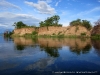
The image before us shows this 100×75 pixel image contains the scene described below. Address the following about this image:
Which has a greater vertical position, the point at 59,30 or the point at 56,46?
the point at 59,30

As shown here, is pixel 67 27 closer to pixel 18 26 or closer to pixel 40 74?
pixel 18 26

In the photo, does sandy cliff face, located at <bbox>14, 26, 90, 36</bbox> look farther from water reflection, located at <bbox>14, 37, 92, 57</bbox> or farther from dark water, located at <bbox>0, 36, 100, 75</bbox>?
dark water, located at <bbox>0, 36, 100, 75</bbox>

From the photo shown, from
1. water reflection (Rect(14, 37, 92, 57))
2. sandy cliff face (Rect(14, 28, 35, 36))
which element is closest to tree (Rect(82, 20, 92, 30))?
sandy cliff face (Rect(14, 28, 35, 36))

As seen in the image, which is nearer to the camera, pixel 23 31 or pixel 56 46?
pixel 56 46

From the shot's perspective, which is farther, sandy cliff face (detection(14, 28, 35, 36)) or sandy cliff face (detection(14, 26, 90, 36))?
sandy cliff face (detection(14, 28, 35, 36))

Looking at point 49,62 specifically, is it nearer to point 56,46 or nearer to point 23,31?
point 56,46

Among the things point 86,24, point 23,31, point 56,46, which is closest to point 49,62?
point 56,46

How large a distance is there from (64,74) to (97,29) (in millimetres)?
61445

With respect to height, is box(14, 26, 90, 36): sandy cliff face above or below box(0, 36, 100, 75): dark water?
above

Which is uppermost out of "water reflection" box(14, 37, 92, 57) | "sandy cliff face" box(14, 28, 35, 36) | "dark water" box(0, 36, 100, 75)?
"sandy cliff face" box(14, 28, 35, 36)

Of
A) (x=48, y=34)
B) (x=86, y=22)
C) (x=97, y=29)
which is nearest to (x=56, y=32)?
(x=48, y=34)

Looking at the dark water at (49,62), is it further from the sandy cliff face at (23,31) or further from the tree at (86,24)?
the sandy cliff face at (23,31)

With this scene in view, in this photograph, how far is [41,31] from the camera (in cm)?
9225

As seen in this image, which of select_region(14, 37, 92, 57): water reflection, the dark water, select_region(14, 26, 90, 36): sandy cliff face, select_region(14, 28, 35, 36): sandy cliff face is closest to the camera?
the dark water
